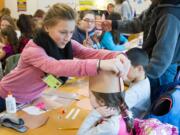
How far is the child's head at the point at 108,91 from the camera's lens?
1.12 meters

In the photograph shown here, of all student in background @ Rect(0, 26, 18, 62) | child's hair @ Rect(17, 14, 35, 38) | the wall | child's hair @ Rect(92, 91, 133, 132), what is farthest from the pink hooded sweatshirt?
the wall

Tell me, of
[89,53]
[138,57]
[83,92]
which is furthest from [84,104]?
[138,57]

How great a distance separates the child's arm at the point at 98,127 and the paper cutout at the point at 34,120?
0.27 m

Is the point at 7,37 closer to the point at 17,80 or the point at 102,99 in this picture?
the point at 17,80

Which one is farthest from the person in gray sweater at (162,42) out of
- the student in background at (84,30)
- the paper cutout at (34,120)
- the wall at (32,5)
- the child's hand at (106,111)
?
the wall at (32,5)

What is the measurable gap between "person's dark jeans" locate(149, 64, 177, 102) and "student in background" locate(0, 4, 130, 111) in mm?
467

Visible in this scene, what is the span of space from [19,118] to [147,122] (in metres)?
0.64

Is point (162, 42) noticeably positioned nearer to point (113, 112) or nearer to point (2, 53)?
point (113, 112)

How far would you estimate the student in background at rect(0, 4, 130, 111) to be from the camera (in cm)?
112

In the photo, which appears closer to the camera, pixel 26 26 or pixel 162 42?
pixel 162 42

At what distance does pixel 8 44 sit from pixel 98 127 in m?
2.12

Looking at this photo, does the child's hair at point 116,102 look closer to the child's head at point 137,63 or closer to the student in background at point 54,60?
the student in background at point 54,60

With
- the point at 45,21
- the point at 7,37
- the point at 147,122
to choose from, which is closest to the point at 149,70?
the point at 147,122

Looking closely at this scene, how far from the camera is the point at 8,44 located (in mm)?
2990
